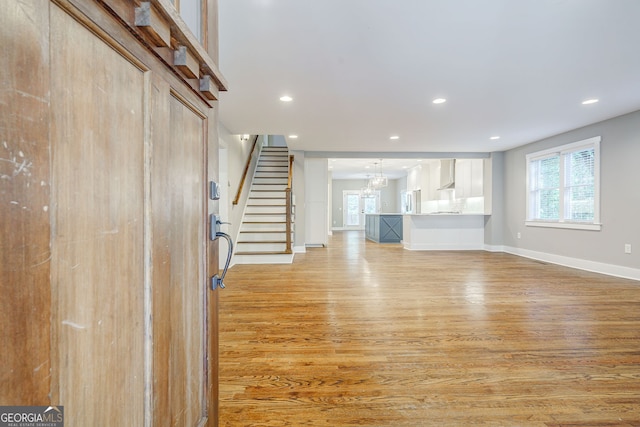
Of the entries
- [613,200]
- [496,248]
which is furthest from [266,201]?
[613,200]

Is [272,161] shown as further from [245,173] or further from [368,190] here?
[368,190]

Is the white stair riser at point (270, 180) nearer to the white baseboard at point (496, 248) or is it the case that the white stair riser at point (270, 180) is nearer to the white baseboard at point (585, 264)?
the white baseboard at point (496, 248)

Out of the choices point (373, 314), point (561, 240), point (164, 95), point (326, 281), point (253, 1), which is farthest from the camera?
point (561, 240)

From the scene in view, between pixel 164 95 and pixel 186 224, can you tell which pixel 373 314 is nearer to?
pixel 186 224

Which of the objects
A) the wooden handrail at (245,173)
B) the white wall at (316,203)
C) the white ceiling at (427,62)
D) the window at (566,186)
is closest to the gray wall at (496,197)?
the window at (566,186)

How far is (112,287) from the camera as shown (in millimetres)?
608

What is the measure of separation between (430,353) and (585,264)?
4.74 metres

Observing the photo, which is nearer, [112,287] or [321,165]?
[112,287]

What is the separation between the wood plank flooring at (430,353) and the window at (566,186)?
1.51 meters

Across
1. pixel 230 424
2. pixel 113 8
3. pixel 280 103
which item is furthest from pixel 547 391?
pixel 280 103

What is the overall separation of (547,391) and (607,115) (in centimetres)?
477

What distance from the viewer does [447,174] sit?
28.8ft

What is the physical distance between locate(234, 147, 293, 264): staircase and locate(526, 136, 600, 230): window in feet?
16.7

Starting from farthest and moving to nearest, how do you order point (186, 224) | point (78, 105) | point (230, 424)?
point (230, 424) → point (186, 224) → point (78, 105)
